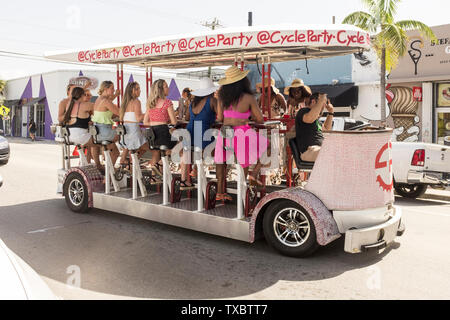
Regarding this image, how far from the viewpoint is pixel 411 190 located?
9.80 meters

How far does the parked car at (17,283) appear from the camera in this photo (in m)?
2.07

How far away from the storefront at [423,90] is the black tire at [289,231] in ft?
49.1

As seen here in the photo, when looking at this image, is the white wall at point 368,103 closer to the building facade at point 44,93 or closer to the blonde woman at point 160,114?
the blonde woman at point 160,114

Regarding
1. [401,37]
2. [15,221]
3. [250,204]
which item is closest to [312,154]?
[250,204]

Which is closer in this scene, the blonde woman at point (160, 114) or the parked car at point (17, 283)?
the parked car at point (17, 283)

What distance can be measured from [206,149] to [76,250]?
2.26 m

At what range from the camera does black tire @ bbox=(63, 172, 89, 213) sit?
23.9 feet

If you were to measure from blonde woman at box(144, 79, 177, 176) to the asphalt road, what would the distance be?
4.40 feet

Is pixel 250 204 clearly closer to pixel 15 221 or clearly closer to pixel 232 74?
pixel 232 74

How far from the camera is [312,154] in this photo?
5.30m

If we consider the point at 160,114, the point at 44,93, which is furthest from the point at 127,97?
the point at 44,93

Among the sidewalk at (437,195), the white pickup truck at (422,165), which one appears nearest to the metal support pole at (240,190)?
the white pickup truck at (422,165)

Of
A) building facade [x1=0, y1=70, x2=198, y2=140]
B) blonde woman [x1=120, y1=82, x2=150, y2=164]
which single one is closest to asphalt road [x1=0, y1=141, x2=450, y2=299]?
blonde woman [x1=120, y1=82, x2=150, y2=164]

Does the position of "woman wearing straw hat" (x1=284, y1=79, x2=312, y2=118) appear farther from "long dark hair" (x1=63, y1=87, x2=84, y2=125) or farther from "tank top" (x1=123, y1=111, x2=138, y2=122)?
"long dark hair" (x1=63, y1=87, x2=84, y2=125)
